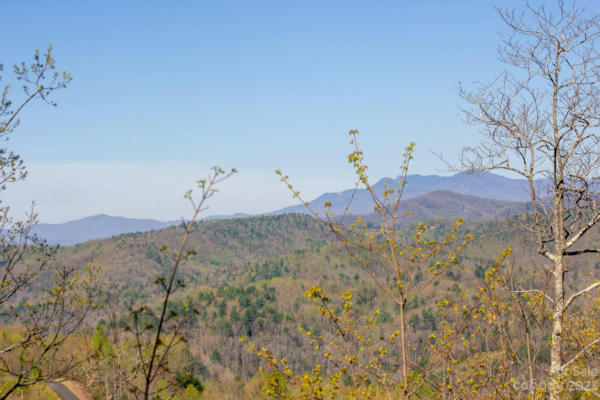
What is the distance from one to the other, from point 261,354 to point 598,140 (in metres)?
5.92

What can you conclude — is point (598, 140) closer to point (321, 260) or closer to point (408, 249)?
point (408, 249)

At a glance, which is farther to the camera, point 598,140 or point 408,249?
point 598,140

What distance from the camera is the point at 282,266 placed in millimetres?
185625

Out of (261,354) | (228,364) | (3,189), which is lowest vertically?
(228,364)

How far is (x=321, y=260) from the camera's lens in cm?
18712

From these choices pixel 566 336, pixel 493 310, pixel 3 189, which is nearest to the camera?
pixel 493 310

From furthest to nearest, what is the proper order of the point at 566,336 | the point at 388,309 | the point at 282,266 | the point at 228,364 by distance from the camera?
the point at 282,266 < the point at 388,309 < the point at 228,364 < the point at 566,336

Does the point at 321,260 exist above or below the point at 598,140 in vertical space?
below

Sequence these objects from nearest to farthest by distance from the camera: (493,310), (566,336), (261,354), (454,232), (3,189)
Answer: (261,354), (454,232), (493,310), (3,189), (566,336)

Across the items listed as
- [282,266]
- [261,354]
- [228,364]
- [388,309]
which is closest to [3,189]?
[261,354]

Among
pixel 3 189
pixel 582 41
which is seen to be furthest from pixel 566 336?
pixel 3 189

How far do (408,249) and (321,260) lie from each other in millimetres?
184563

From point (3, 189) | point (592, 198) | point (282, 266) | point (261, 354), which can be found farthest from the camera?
point (282, 266)

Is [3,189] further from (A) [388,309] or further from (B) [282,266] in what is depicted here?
(B) [282,266]
